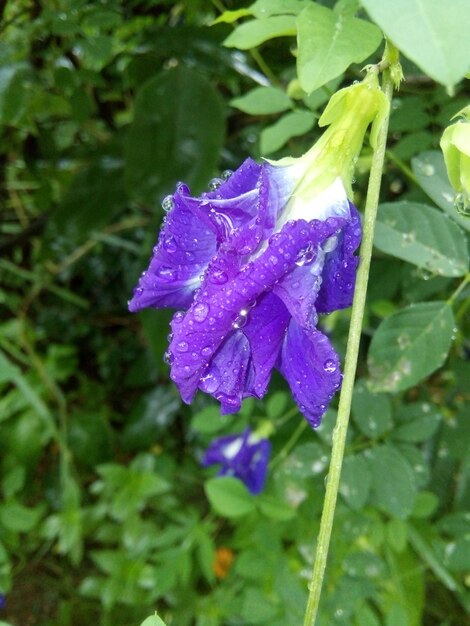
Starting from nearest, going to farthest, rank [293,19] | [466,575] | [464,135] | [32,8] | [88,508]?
[464,135] < [293,19] < [32,8] < [466,575] < [88,508]

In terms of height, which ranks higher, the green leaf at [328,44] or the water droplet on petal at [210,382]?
the green leaf at [328,44]

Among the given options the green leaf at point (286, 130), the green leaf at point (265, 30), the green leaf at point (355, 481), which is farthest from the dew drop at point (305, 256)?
the green leaf at point (355, 481)

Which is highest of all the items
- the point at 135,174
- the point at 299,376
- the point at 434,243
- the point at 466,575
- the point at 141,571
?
the point at 299,376

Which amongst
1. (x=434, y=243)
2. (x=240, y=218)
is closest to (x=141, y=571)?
(x=434, y=243)

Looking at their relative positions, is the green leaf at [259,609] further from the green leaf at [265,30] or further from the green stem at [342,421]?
the green leaf at [265,30]

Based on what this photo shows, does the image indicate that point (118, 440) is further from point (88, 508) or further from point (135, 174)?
point (135, 174)
